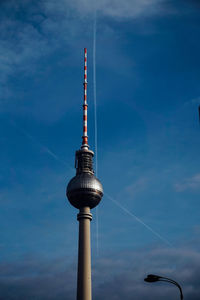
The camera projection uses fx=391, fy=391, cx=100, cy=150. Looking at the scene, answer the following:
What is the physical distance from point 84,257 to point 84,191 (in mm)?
14736

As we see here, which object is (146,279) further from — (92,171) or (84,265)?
(92,171)

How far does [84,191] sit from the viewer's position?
90.0 m

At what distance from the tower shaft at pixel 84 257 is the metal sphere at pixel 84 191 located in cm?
243

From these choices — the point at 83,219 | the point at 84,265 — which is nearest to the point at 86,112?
the point at 83,219

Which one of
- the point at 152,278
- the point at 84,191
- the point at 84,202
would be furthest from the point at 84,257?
the point at 152,278

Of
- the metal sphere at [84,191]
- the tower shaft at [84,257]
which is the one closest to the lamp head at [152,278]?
the tower shaft at [84,257]

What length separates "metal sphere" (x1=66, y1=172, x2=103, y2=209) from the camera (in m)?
90.1

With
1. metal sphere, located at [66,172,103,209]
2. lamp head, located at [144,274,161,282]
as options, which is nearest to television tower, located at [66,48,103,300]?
metal sphere, located at [66,172,103,209]

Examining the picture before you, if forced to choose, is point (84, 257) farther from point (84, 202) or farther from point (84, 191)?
point (84, 191)

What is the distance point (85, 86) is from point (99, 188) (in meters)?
27.5

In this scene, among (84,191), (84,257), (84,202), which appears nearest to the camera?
(84,257)

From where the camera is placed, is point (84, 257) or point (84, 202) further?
point (84, 202)

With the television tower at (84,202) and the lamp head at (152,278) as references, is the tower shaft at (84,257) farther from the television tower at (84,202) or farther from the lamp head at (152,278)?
the lamp head at (152,278)

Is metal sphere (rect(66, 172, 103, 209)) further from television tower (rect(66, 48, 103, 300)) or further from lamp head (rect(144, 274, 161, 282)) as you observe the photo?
lamp head (rect(144, 274, 161, 282))
